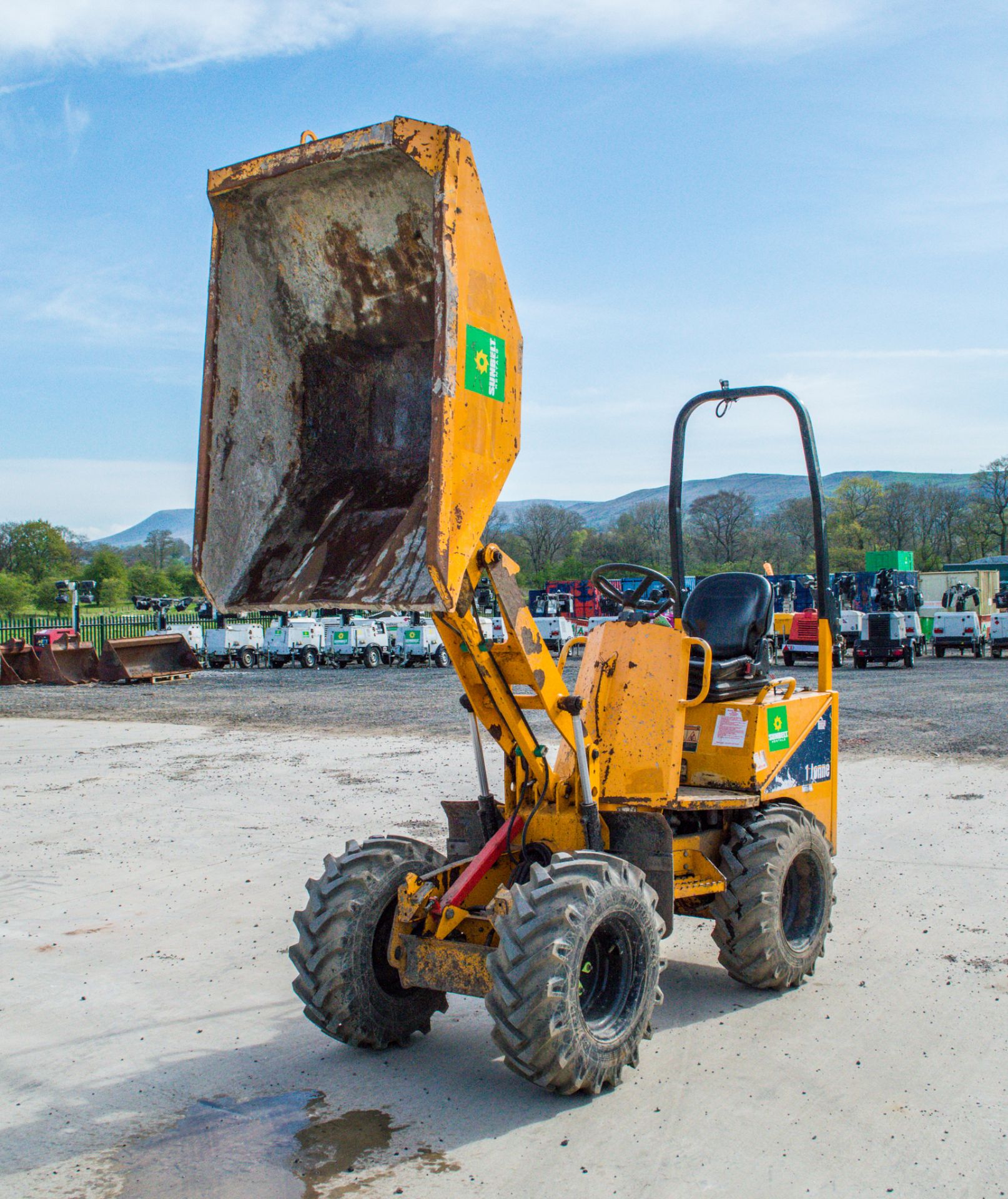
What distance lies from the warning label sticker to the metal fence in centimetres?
3204

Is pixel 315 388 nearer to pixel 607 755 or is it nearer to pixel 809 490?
pixel 607 755

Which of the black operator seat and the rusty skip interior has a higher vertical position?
the rusty skip interior

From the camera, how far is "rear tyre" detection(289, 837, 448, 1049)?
174 inches

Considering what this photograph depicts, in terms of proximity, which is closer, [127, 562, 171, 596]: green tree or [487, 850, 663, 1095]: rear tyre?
[487, 850, 663, 1095]: rear tyre

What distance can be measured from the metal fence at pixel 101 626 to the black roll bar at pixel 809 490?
102 ft

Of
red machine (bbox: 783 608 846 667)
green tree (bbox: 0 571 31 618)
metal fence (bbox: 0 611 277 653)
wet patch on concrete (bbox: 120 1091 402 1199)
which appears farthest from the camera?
green tree (bbox: 0 571 31 618)

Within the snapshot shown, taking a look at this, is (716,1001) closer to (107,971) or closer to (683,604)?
(683,604)

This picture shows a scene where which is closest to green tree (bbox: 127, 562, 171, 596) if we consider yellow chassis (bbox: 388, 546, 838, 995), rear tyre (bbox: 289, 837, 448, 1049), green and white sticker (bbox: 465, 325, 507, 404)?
yellow chassis (bbox: 388, 546, 838, 995)

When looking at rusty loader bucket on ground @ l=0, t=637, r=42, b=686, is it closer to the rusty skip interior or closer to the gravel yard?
the gravel yard

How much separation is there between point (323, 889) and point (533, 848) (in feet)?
2.89

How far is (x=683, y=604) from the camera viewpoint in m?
5.99

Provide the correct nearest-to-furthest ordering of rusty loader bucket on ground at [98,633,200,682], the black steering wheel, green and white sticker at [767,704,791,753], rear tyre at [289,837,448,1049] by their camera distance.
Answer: rear tyre at [289,837,448,1049]
the black steering wheel
green and white sticker at [767,704,791,753]
rusty loader bucket on ground at [98,633,200,682]

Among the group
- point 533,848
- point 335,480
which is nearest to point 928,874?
point 533,848

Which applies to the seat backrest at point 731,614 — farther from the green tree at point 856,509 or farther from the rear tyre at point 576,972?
the green tree at point 856,509
